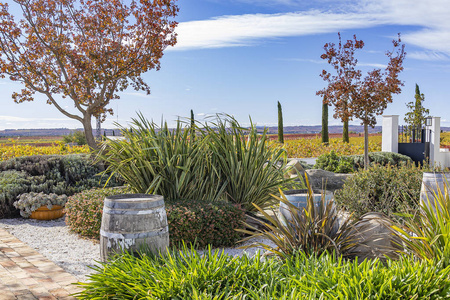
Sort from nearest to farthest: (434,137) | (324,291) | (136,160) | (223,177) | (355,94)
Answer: (324,291) < (136,160) < (223,177) < (355,94) < (434,137)

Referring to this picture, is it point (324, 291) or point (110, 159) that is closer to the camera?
point (324, 291)

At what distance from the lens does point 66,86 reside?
38.3 ft

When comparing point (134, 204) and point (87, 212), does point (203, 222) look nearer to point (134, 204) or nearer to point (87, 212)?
point (134, 204)

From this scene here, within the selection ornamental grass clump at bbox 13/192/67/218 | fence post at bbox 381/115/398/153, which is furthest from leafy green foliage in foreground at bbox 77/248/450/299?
fence post at bbox 381/115/398/153

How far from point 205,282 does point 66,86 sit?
10219 mm

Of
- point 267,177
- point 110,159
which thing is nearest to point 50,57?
point 110,159

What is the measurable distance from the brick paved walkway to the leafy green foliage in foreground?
2.13ft

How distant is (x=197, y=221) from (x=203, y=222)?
0.11 m

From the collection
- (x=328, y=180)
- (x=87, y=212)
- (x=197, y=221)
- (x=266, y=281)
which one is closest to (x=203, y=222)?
(x=197, y=221)

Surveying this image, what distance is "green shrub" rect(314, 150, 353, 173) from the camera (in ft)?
42.1

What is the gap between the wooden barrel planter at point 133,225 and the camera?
3602 mm

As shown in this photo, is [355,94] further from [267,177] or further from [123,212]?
[123,212]

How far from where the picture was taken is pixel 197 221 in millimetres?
4910

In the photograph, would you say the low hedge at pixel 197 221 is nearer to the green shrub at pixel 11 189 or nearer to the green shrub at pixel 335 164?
the green shrub at pixel 11 189
